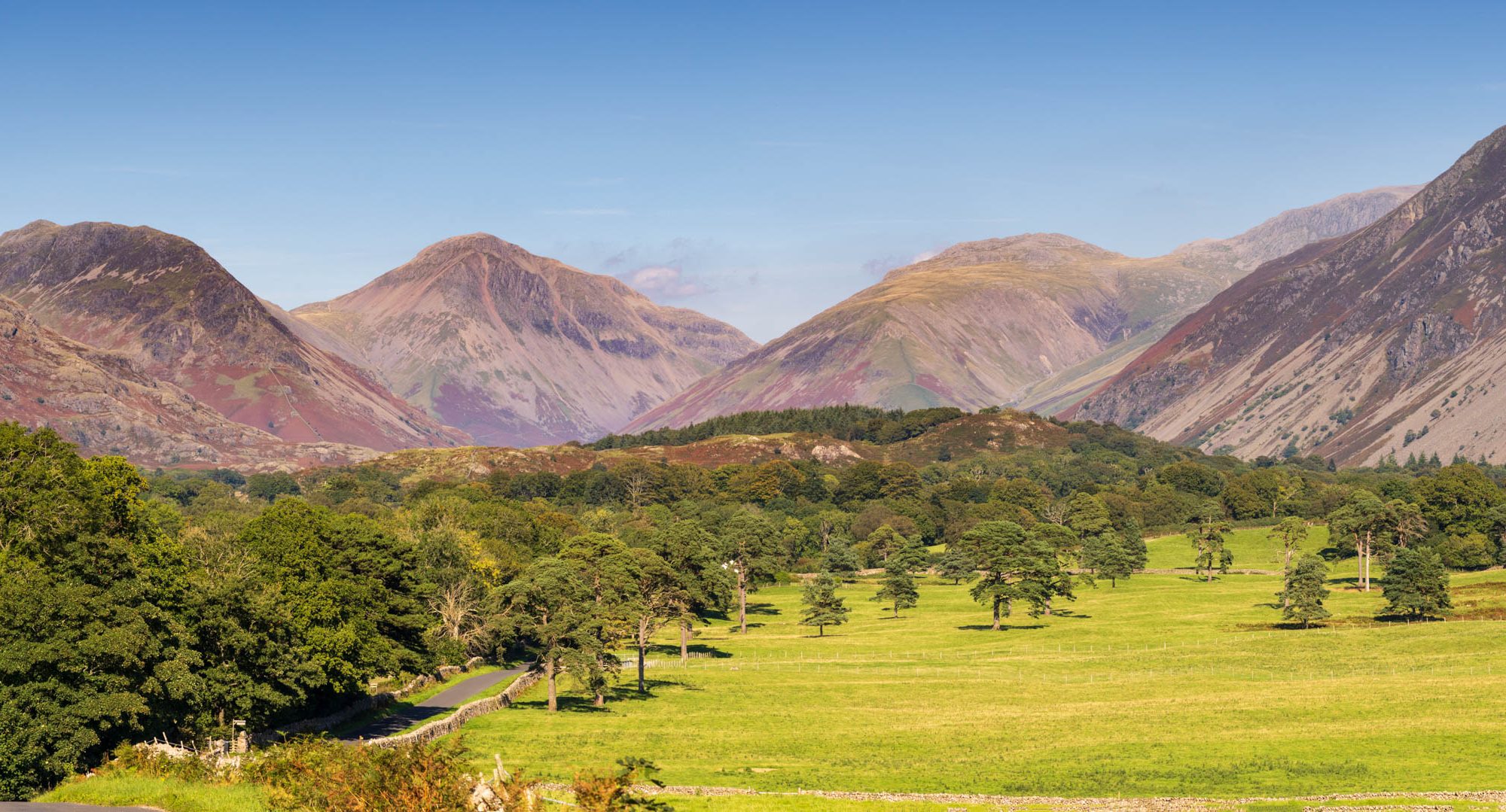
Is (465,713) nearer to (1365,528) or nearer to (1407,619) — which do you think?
(1407,619)

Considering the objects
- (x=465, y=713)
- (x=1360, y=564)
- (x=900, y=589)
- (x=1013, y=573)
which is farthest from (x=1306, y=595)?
(x=465, y=713)

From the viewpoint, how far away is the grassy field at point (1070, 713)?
72.0m

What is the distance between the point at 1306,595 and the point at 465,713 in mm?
94648

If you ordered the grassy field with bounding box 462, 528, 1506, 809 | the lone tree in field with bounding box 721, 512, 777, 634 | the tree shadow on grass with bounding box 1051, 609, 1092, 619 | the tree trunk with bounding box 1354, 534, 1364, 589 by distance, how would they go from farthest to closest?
the tree trunk with bounding box 1354, 534, 1364, 589, the lone tree in field with bounding box 721, 512, 777, 634, the tree shadow on grass with bounding box 1051, 609, 1092, 619, the grassy field with bounding box 462, 528, 1506, 809

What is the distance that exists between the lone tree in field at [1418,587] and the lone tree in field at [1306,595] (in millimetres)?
7006

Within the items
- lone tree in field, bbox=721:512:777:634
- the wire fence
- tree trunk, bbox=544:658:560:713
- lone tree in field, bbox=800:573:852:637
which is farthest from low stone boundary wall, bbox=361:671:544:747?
lone tree in field, bbox=721:512:777:634

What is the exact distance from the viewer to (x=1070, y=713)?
96.8 m

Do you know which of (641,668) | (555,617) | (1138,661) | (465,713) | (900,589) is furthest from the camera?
(900,589)

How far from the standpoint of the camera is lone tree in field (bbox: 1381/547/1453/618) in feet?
477

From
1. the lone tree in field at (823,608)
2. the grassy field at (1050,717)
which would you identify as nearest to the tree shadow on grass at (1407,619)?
the grassy field at (1050,717)

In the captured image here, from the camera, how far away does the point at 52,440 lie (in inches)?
3324

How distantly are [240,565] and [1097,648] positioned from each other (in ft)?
285

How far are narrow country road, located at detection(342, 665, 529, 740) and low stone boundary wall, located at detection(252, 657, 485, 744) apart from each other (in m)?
1.47

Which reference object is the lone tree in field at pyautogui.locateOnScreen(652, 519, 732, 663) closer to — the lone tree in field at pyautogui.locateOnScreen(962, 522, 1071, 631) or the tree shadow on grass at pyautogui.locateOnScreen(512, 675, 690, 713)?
the tree shadow on grass at pyautogui.locateOnScreen(512, 675, 690, 713)
